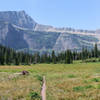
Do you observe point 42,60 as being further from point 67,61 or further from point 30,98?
point 30,98

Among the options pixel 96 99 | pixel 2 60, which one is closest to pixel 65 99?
pixel 96 99

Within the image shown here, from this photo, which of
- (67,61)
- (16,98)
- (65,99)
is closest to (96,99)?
(65,99)

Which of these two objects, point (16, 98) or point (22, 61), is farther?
point (22, 61)

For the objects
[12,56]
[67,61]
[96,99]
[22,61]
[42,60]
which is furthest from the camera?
[42,60]

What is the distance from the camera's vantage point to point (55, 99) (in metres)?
13.3

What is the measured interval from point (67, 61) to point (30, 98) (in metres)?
124

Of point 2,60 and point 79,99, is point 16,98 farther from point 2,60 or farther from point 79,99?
point 2,60

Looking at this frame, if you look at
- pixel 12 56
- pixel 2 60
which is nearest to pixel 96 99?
pixel 2 60

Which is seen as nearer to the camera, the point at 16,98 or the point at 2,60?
the point at 16,98

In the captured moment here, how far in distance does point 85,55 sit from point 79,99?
544 ft

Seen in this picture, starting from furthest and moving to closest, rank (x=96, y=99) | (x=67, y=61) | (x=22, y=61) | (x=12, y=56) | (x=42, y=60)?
1. (x=42, y=60)
2. (x=22, y=61)
3. (x=12, y=56)
4. (x=67, y=61)
5. (x=96, y=99)

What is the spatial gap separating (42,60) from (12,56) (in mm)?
39664

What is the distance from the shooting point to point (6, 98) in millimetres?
13781

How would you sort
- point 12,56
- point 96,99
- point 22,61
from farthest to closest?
point 22,61, point 12,56, point 96,99
